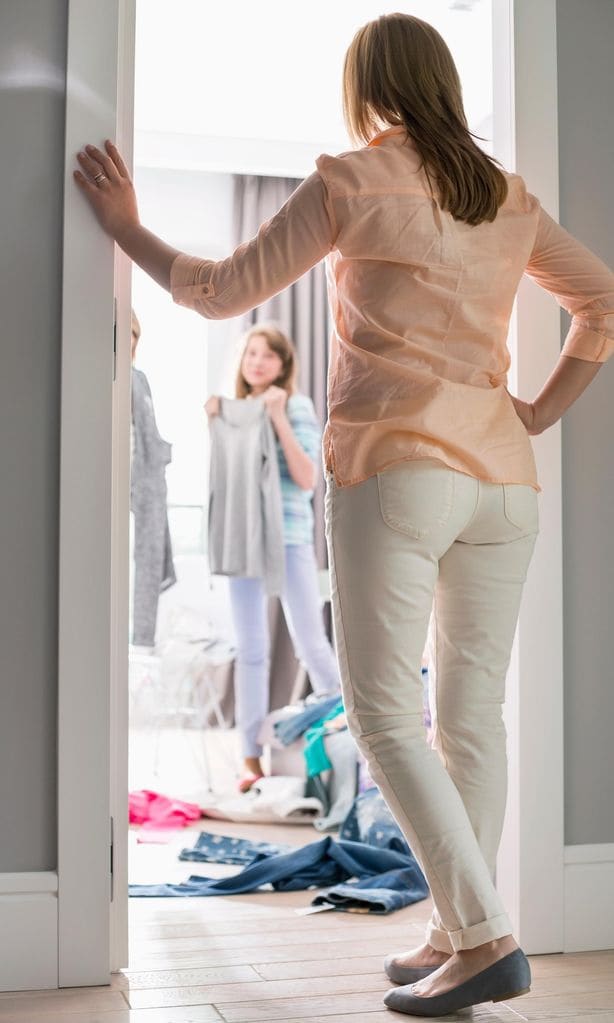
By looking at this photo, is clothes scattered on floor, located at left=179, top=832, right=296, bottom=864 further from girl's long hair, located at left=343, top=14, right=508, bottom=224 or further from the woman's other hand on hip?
girl's long hair, located at left=343, top=14, right=508, bottom=224

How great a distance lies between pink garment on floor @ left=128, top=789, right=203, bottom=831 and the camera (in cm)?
303

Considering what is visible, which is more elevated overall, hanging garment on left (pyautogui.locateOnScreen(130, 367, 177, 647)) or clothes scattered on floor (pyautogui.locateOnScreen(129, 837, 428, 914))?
hanging garment on left (pyautogui.locateOnScreen(130, 367, 177, 647))

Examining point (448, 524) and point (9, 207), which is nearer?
point (448, 524)

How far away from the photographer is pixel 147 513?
11.4 ft

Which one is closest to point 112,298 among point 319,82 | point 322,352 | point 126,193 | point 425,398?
point 126,193

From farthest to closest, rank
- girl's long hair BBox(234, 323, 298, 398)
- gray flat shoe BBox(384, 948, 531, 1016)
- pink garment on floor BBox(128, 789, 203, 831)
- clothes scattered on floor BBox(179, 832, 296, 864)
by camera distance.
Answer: girl's long hair BBox(234, 323, 298, 398) → pink garment on floor BBox(128, 789, 203, 831) → clothes scattered on floor BBox(179, 832, 296, 864) → gray flat shoe BBox(384, 948, 531, 1016)

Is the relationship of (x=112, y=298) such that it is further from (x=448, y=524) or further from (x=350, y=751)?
(x=350, y=751)

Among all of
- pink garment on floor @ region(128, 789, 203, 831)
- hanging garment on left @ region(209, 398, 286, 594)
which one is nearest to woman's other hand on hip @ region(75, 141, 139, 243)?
pink garment on floor @ region(128, 789, 203, 831)

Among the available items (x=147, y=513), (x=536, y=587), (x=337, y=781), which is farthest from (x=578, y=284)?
(x=147, y=513)

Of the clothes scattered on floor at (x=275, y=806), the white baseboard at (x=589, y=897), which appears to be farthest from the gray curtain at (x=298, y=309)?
the white baseboard at (x=589, y=897)

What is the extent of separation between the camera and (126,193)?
65.9 inches

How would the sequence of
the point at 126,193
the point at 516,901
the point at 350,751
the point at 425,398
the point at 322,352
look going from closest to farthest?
the point at 425,398 < the point at 126,193 < the point at 516,901 < the point at 350,751 < the point at 322,352

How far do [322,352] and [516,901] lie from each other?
379 centimetres

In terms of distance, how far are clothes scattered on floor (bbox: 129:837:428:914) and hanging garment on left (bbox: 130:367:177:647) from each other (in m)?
1.18
